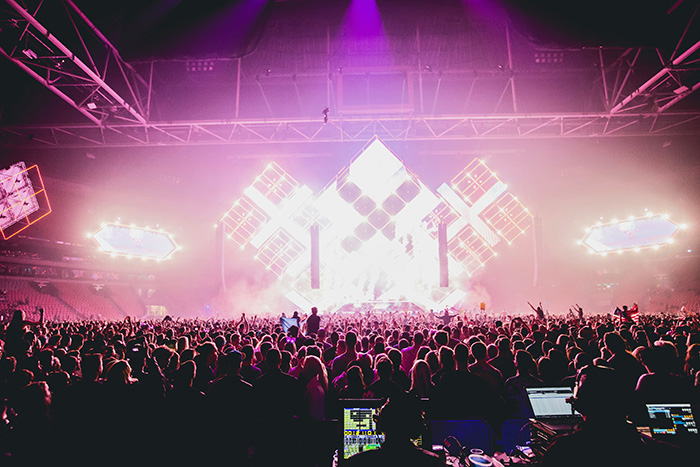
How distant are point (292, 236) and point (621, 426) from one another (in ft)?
77.0

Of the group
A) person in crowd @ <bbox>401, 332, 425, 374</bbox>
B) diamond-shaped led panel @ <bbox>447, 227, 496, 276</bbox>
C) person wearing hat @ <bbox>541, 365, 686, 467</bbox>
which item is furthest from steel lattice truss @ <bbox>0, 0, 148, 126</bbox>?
diamond-shaped led panel @ <bbox>447, 227, 496, 276</bbox>

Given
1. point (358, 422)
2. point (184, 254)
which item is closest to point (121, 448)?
point (358, 422)

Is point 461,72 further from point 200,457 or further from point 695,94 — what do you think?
point 200,457

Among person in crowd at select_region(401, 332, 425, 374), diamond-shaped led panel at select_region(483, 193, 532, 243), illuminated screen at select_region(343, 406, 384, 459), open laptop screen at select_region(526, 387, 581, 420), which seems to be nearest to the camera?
illuminated screen at select_region(343, 406, 384, 459)

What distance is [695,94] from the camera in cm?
1580

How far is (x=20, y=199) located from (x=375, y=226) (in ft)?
63.6

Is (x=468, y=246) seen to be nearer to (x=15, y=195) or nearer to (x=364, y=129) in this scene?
(x=364, y=129)

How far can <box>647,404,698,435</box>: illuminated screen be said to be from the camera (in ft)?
8.96

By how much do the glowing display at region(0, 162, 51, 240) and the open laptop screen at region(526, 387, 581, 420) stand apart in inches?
895

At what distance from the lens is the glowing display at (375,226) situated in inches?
954

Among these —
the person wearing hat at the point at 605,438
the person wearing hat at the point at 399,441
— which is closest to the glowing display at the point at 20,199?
the person wearing hat at the point at 399,441

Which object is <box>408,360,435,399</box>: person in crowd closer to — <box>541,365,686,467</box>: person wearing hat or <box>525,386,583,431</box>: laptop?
<box>525,386,583,431</box>: laptop

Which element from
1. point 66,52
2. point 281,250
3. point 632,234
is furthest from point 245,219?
point 632,234

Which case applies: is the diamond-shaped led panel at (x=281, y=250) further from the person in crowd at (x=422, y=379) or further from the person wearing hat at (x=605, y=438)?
the person wearing hat at (x=605, y=438)
